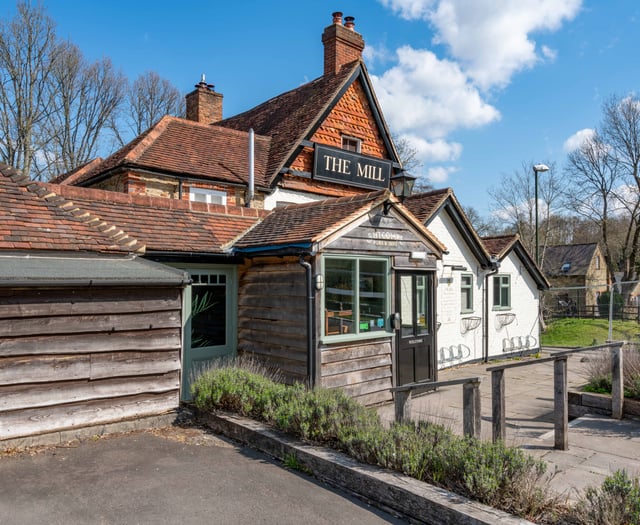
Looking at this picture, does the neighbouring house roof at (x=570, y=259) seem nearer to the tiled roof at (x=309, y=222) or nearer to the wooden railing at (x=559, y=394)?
the wooden railing at (x=559, y=394)

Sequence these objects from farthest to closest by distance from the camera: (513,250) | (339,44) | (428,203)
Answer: (339,44), (513,250), (428,203)

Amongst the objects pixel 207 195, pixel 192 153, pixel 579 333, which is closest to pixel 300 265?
pixel 207 195

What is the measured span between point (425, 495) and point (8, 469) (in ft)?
14.1

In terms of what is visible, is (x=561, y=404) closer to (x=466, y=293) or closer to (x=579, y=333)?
(x=466, y=293)

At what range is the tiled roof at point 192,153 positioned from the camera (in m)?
13.3

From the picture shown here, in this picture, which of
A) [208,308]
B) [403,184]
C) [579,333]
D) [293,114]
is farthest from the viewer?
[579,333]

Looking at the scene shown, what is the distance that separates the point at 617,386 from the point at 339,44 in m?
14.7

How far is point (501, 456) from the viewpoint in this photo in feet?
13.7

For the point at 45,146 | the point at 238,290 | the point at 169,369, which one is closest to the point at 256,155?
the point at 238,290

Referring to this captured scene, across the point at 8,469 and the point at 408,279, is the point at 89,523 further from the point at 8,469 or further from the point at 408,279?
the point at 408,279

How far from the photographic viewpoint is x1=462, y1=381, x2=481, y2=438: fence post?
5.04 metres

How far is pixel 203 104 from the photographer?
19688 millimetres

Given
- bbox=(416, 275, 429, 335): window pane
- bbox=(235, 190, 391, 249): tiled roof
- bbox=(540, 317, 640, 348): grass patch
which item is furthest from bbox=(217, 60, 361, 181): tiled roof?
bbox=(540, 317, 640, 348): grass patch

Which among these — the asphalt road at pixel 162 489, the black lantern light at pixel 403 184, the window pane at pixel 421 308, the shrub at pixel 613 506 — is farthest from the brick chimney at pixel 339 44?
the shrub at pixel 613 506
